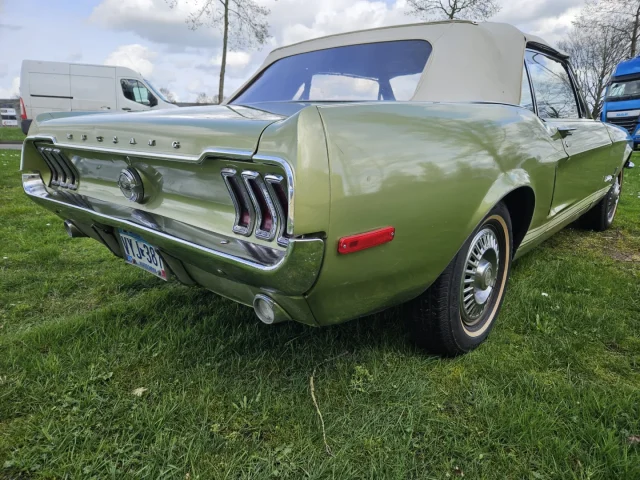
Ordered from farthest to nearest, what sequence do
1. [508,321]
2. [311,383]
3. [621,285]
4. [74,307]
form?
1. [621,285]
2. [74,307]
3. [508,321]
4. [311,383]

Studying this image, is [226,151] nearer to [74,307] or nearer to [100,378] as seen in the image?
[100,378]

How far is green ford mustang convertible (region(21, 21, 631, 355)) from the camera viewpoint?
1.48m

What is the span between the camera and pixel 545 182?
2533 millimetres

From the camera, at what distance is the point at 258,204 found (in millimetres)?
1565

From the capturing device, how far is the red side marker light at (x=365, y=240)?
147cm

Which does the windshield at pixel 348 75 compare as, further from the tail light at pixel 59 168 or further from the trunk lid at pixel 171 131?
the tail light at pixel 59 168

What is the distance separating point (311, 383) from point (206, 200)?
87 cm

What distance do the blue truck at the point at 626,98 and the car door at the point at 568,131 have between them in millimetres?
13532

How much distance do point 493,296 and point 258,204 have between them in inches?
57.4

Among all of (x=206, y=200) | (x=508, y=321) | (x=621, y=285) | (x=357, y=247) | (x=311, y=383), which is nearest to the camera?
(x=357, y=247)

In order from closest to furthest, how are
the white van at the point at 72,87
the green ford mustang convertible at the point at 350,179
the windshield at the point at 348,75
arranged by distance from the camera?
the green ford mustang convertible at the point at 350,179, the windshield at the point at 348,75, the white van at the point at 72,87

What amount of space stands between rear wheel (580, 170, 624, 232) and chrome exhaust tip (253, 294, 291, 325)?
3.80 m

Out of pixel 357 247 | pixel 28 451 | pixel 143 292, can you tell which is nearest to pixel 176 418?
pixel 28 451

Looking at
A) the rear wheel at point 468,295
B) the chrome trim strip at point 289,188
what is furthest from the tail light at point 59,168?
the rear wheel at point 468,295
